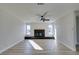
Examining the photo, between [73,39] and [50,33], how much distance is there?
1018 centimetres

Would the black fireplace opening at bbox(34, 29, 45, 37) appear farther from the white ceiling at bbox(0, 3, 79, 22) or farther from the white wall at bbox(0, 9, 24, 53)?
the white ceiling at bbox(0, 3, 79, 22)

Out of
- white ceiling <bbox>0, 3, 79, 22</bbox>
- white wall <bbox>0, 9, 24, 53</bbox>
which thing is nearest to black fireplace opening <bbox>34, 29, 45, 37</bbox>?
white wall <bbox>0, 9, 24, 53</bbox>

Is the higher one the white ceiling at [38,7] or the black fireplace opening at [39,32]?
the white ceiling at [38,7]

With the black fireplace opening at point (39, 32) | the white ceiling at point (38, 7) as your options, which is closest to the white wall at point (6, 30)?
the white ceiling at point (38, 7)

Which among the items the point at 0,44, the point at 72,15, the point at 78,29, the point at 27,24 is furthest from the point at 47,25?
the point at 0,44

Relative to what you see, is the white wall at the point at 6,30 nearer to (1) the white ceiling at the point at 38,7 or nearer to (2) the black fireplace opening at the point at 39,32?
(1) the white ceiling at the point at 38,7

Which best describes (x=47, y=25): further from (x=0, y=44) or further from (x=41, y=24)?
(x=0, y=44)

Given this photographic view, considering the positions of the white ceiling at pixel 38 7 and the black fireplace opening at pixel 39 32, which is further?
the black fireplace opening at pixel 39 32

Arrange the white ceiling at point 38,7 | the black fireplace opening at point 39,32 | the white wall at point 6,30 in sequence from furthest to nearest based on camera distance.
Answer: the black fireplace opening at point 39,32
the white wall at point 6,30
the white ceiling at point 38,7

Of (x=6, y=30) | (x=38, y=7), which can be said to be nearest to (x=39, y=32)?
(x=6, y=30)

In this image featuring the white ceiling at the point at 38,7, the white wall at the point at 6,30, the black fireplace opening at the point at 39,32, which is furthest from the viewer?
the black fireplace opening at the point at 39,32

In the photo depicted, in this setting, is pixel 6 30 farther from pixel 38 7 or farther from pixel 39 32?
pixel 39 32

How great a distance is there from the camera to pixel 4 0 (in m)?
3.64

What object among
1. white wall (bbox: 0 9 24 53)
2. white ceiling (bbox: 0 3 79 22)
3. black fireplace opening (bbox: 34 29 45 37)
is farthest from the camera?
black fireplace opening (bbox: 34 29 45 37)
